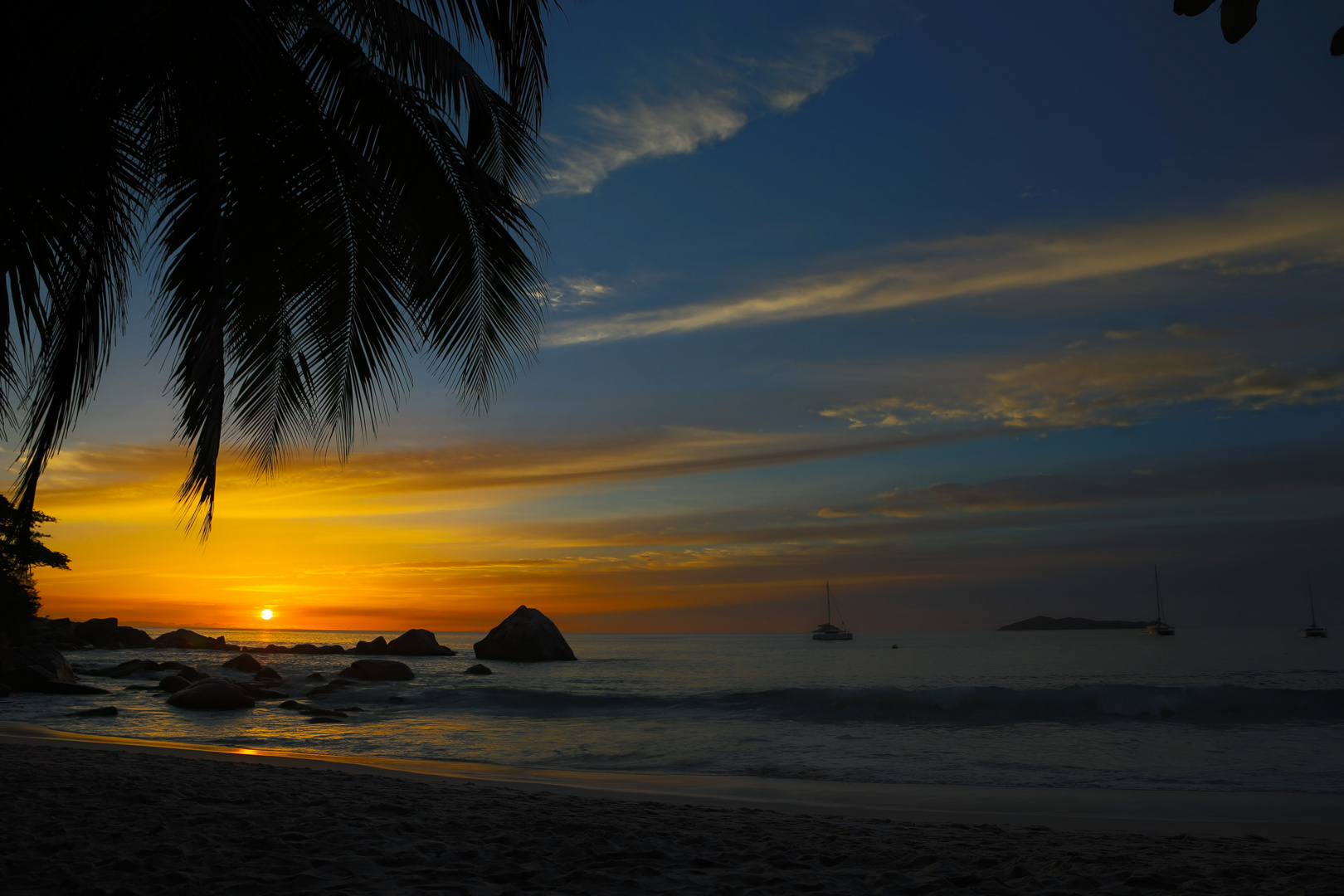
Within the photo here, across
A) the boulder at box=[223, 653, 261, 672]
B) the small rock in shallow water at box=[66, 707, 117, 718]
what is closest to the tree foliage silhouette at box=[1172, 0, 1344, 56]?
the small rock in shallow water at box=[66, 707, 117, 718]

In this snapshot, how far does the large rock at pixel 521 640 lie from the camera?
44.5 m

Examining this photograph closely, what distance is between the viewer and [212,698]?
1975cm

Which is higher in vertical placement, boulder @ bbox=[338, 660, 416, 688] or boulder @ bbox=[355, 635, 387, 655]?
boulder @ bbox=[338, 660, 416, 688]

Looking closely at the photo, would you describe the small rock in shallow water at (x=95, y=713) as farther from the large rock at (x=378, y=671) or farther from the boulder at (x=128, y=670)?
the large rock at (x=378, y=671)

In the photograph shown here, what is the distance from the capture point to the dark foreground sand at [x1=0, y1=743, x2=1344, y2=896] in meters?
4.46

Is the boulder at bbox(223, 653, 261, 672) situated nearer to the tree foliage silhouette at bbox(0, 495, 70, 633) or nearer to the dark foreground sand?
the tree foliage silhouette at bbox(0, 495, 70, 633)

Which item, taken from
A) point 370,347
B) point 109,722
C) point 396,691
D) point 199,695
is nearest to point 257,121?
point 370,347

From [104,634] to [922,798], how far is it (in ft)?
220

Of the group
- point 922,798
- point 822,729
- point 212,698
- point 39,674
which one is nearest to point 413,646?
point 39,674

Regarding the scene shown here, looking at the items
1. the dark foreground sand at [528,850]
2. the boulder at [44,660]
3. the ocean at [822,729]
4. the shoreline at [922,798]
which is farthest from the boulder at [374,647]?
the dark foreground sand at [528,850]

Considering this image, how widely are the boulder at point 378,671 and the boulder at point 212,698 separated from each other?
33.9 ft

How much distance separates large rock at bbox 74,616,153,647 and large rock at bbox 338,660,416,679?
3865 cm

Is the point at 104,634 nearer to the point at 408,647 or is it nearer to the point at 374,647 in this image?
the point at 374,647

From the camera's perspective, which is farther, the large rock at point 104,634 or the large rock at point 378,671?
the large rock at point 104,634
